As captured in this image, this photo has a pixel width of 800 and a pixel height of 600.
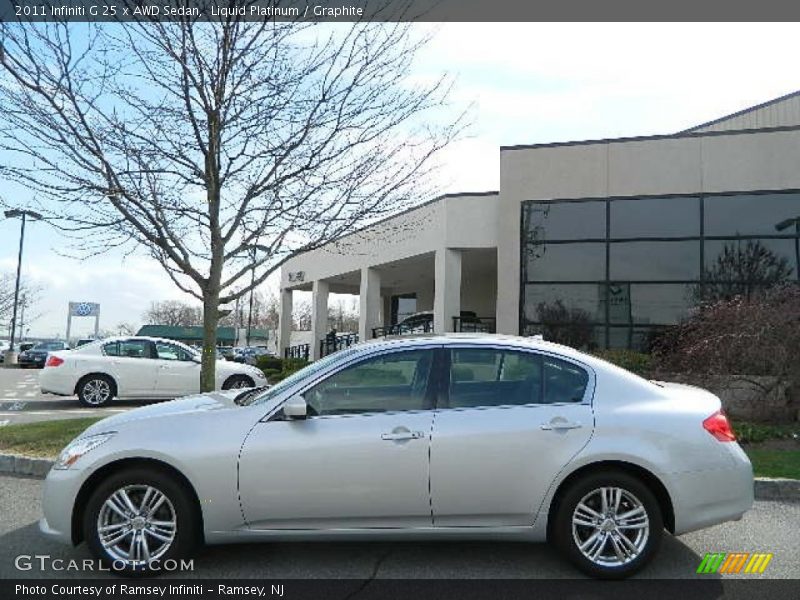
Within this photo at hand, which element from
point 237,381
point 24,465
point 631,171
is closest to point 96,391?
point 237,381

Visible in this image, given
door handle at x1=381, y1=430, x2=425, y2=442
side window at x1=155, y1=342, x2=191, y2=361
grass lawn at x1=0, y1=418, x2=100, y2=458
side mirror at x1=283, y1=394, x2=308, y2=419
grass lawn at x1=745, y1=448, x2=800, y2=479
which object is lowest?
grass lawn at x1=0, y1=418, x2=100, y2=458

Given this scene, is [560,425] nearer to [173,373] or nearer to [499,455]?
[499,455]

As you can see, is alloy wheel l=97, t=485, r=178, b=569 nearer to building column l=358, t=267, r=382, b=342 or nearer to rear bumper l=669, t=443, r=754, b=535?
rear bumper l=669, t=443, r=754, b=535

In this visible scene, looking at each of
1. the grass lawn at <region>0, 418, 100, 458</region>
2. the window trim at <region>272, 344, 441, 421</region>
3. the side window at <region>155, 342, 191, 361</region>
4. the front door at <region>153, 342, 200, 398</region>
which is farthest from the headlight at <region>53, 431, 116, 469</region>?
the side window at <region>155, 342, 191, 361</region>

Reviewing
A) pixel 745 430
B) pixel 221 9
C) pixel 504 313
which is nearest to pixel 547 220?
pixel 504 313

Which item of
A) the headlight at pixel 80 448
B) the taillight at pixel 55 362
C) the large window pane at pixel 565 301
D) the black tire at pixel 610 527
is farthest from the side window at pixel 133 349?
the black tire at pixel 610 527

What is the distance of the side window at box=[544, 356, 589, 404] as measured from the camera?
4238 millimetres

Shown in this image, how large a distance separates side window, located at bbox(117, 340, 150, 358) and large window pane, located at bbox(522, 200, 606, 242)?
9.13 metres

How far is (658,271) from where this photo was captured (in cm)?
1469

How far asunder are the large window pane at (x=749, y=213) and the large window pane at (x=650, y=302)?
1.50m

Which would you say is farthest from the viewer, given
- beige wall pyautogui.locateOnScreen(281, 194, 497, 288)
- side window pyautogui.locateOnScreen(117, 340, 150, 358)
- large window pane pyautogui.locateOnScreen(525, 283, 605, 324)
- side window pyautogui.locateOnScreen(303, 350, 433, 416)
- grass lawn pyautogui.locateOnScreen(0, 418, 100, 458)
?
beige wall pyautogui.locateOnScreen(281, 194, 497, 288)

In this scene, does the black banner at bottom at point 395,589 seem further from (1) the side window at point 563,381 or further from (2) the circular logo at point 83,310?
(2) the circular logo at point 83,310

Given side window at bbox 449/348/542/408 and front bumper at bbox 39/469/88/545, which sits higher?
side window at bbox 449/348/542/408

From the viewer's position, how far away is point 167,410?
4.43 metres
